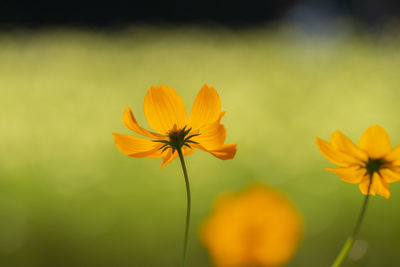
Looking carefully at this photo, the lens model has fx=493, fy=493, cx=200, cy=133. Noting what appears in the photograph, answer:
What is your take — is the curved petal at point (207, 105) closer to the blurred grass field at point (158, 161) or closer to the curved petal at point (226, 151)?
the curved petal at point (226, 151)

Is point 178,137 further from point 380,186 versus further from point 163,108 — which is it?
point 380,186

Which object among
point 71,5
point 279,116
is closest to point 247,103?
point 279,116

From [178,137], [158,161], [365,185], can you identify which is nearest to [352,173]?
[365,185]

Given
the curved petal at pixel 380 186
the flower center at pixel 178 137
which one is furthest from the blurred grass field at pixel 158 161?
the flower center at pixel 178 137

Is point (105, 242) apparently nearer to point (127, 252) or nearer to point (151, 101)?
point (127, 252)

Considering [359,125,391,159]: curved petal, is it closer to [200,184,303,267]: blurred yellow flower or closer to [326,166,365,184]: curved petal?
[326,166,365,184]: curved petal

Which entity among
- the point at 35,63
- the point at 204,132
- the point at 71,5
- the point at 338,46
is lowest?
the point at 204,132
